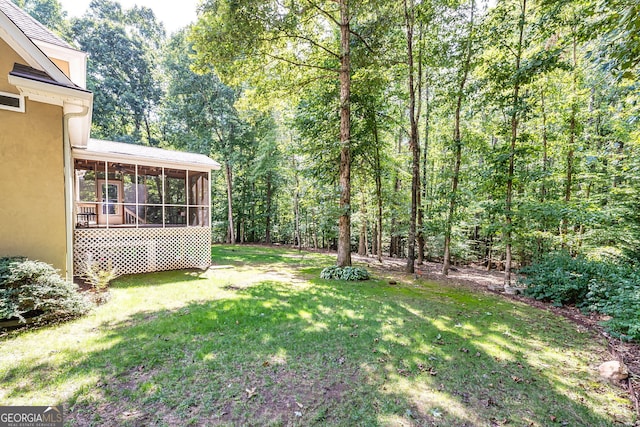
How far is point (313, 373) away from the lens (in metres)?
3.27

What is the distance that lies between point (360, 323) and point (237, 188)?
2111cm

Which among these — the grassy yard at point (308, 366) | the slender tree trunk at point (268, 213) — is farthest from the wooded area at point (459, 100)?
the slender tree trunk at point (268, 213)

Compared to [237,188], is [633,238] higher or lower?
lower

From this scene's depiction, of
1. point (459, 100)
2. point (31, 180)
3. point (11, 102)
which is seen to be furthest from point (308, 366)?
point (459, 100)

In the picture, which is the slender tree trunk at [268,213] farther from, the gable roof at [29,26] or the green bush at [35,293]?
the green bush at [35,293]

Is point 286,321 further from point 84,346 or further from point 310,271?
point 310,271

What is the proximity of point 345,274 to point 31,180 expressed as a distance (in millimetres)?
7764

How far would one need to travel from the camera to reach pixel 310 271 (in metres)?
10.0

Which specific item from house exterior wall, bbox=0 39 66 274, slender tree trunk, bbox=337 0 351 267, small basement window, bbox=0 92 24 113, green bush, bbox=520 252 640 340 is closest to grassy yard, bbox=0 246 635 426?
green bush, bbox=520 252 640 340

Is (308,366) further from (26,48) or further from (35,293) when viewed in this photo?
(26,48)

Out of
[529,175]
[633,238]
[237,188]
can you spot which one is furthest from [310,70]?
[237,188]

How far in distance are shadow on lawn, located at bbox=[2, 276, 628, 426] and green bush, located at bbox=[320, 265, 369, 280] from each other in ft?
10.3

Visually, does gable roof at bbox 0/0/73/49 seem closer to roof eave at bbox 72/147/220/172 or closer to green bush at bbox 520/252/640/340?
roof eave at bbox 72/147/220/172

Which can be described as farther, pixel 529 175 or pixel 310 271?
pixel 310 271
